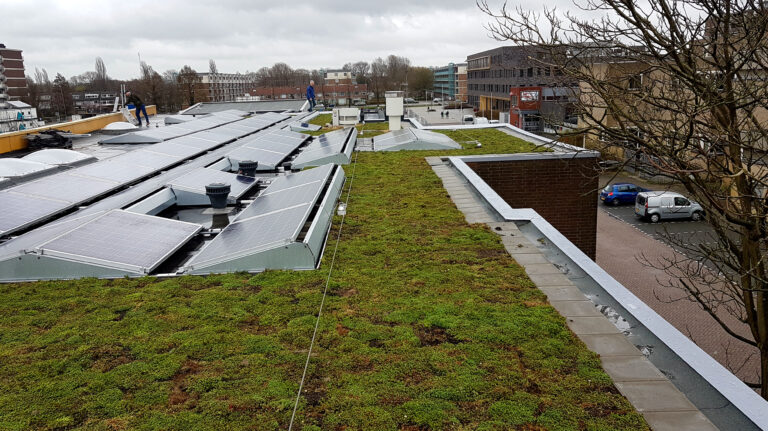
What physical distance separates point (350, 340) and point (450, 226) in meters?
5.60

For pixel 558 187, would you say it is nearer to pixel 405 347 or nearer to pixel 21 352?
pixel 405 347

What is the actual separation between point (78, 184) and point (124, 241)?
20.5 ft

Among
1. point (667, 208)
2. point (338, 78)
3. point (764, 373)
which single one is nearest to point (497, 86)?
point (667, 208)

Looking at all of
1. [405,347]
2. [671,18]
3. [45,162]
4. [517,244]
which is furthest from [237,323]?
[45,162]

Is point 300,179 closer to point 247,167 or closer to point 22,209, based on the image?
point 247,167

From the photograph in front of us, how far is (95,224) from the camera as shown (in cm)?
1043

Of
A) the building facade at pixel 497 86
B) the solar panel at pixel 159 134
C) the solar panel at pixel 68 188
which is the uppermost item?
the building facade at pixel 497 86

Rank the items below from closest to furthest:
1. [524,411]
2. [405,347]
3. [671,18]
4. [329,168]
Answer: [524,411] → [405,347] → [671,18] → [329,168]

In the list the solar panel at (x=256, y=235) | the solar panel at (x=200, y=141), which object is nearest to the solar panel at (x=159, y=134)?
the solar panel at (x=200, y=141)

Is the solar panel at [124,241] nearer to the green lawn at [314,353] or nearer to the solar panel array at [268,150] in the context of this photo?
the green lawn at [314,353]

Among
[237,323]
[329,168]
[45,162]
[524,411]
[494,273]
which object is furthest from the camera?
[45,162]

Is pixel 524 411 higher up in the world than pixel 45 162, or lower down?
lower down

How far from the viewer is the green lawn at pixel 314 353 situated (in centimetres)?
536

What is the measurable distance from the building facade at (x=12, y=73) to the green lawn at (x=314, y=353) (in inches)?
5585
